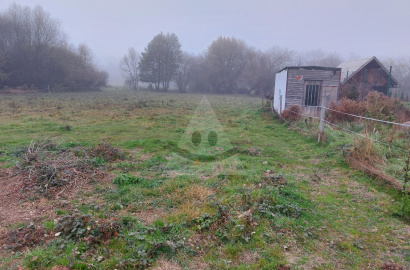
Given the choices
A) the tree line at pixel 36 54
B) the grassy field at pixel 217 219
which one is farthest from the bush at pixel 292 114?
the tree line at pixel 36 54

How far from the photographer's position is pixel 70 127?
10.2 metres

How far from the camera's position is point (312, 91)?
14.9 metres

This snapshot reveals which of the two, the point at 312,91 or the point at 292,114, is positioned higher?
the point at 312,91

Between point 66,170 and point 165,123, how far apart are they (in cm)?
708

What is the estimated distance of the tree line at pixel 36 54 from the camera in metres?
38.5

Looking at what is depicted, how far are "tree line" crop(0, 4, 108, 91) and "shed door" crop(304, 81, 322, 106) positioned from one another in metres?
37.0

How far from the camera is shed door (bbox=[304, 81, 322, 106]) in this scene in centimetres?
1478

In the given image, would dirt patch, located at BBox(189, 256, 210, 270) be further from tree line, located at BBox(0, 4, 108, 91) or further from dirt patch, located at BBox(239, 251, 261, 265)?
tree line, located at BBox(0, 4, 108, 91)

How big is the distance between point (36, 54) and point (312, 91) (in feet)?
141

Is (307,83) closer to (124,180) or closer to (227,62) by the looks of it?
(124,180)

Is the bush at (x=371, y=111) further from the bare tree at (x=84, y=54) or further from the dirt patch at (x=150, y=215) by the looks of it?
the bare tree at (x=84, y=54)

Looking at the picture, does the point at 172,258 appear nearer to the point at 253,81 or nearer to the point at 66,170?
the point at 66,170

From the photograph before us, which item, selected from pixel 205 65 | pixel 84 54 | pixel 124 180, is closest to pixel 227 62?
pixel 205 65

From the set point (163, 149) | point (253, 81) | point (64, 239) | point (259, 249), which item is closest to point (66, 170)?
point (64, 239)
